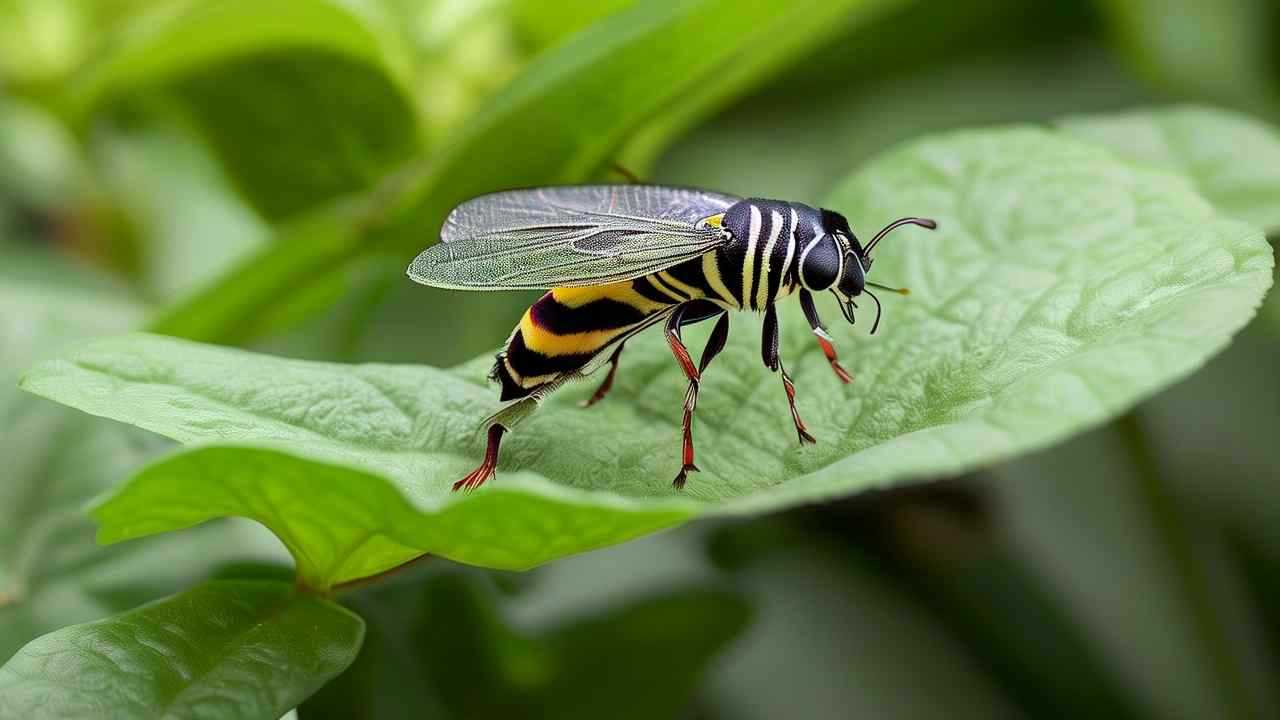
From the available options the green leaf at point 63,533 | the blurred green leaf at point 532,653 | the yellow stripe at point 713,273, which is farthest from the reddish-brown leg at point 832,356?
the green leaf at point 63,533

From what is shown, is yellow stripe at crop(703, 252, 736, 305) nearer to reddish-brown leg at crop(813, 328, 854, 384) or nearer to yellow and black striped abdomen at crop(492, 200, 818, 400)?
yellow and black striped abdomen at crop(492, 200, 818, 400)

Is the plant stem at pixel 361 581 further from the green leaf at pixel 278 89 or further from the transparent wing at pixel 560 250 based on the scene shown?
the green leaf at pixel 278 89

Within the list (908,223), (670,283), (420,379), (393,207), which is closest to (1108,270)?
(908,223)

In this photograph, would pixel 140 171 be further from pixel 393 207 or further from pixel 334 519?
pixel 334 519

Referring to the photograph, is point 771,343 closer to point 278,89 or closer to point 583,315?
point 583,315

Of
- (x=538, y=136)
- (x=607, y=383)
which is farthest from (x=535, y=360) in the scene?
(x=538, y=136)

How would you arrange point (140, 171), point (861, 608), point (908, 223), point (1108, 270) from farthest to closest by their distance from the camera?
point (140, 171)
point (861, 608)
point (908, 223)
point (1108, 270)
